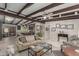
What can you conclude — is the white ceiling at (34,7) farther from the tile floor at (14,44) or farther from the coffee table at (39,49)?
the coffee table at (39,49)

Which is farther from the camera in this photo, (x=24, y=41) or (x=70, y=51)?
(x=24, y=41)

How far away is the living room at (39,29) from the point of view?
1.97 m

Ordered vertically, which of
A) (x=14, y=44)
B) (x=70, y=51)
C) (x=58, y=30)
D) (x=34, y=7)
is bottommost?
(x=70, y=51)

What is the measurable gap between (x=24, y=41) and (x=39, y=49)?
0.37m

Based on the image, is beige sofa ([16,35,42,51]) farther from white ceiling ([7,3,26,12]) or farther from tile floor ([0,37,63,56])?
white ceiling ([7,3,26,12])

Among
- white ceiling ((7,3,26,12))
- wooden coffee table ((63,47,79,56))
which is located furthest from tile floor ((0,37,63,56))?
white ceiling ((7,3,26,12))

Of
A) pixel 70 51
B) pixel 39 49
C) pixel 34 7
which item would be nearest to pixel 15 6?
pixel 34 7

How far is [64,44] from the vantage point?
2047 mm

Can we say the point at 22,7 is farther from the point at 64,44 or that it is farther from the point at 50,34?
the point at 64,44

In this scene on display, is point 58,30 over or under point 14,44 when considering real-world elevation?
over

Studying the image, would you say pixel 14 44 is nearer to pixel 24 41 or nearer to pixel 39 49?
pixel 24 41

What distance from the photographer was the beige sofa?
2.04 metres

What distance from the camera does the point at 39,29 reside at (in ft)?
7.07

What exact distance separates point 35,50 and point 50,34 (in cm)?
48
